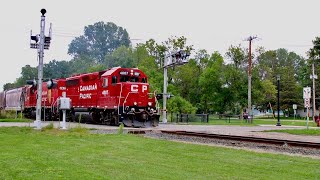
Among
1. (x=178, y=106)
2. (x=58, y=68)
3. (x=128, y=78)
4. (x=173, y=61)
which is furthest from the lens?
(x=58, y=68)

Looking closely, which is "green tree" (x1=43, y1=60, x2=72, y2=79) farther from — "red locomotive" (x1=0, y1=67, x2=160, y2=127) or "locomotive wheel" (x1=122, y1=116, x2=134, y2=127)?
"locomotive wheel" (x1=122, y1=116, x2=134, y2=127)

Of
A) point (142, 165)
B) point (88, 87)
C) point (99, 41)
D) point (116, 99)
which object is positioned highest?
point (99, 41)

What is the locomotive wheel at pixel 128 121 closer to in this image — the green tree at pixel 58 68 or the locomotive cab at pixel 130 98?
the locomotive cab at pixel 130 98

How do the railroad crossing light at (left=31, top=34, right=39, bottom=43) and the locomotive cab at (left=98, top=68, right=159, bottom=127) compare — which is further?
the locomotive cab at (left=98, top=68, right=159, bottom=127)

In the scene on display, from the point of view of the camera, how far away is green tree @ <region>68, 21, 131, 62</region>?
16850 centimetres

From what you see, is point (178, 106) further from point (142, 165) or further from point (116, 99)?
point (142, 165)

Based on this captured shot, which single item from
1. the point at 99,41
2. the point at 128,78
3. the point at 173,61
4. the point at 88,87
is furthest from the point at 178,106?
the point at 99,41

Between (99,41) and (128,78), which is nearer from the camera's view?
(128,78)

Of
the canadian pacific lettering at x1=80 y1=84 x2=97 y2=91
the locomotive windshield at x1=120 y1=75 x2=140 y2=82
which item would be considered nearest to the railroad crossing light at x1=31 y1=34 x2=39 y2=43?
the locomotive windshield at x1=120 y1=75 x2=140 y2=82

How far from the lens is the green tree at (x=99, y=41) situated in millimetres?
168500

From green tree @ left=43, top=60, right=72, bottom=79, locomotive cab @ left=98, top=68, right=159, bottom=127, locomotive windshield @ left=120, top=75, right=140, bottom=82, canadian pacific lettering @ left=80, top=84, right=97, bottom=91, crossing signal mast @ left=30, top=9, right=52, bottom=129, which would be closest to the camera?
crossing signal mast @ left=30, top=9, right=52, bottom=129

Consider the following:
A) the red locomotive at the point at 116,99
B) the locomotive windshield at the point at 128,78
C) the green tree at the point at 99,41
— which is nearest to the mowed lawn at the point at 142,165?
the red locomotive at the point at 116,99

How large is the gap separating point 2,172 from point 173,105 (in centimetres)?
4030

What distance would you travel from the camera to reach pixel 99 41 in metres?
169
